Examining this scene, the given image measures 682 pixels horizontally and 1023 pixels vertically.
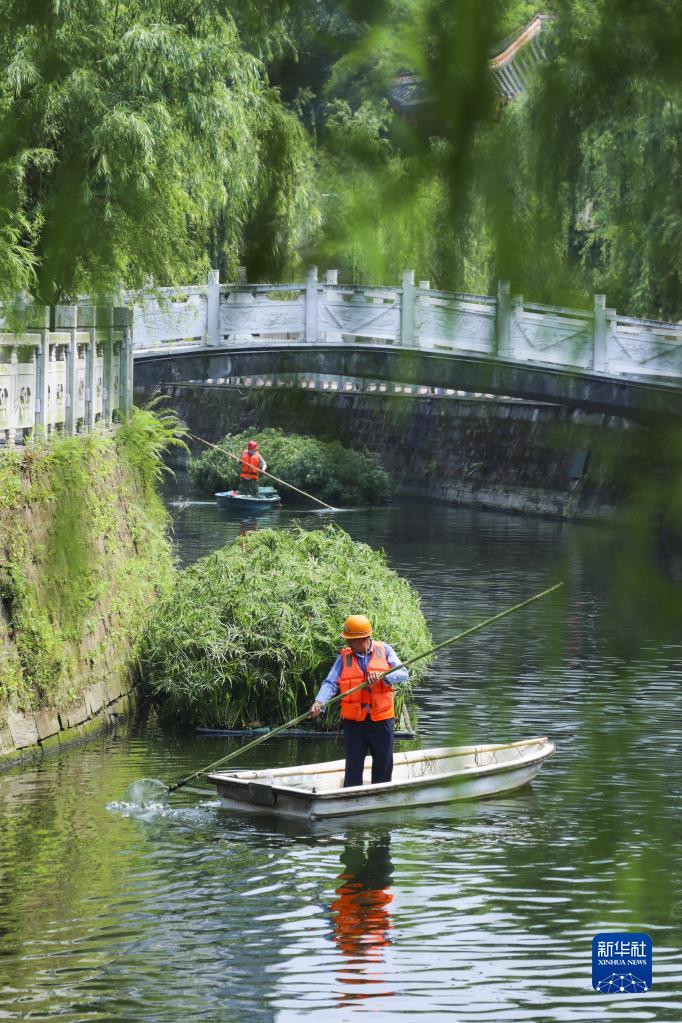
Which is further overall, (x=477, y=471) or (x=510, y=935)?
(x=477, y=471)

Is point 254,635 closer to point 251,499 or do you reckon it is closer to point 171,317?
point 171,317

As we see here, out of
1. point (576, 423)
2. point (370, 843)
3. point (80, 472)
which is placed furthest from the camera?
point (370, 843)

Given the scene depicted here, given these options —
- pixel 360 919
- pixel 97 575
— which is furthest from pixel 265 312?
pixel 360 919

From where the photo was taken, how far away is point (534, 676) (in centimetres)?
333

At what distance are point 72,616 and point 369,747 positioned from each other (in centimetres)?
247

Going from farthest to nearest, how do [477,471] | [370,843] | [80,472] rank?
1. [477,471]
2. [370,843]
3. [80,472]

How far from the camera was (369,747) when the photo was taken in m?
12.7

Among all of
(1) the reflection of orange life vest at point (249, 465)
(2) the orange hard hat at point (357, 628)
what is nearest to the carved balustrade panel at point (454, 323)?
(2) the orange hard hat at point (357, 628)

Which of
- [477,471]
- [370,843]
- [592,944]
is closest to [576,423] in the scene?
[592,944]

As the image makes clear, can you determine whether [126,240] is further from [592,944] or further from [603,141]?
[592,944]

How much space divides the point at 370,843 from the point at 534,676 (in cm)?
909

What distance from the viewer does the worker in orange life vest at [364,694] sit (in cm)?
1216

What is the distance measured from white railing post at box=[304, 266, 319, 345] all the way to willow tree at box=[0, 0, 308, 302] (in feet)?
0.17

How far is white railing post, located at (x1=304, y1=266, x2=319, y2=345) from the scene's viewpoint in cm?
219
